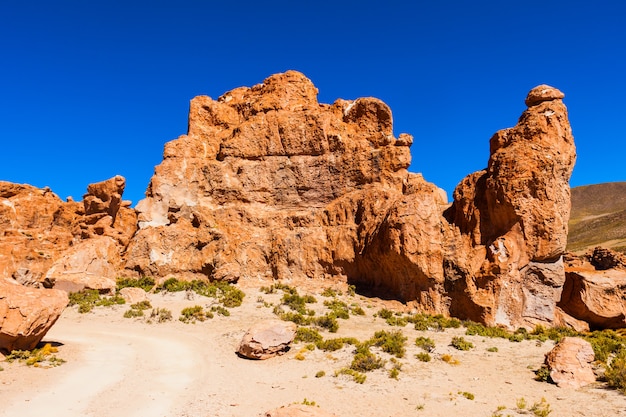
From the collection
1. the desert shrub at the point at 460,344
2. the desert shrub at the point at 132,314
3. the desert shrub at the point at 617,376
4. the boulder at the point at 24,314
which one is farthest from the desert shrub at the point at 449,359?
the desert shrub at the point at 132,314

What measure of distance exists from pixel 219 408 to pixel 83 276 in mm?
22601

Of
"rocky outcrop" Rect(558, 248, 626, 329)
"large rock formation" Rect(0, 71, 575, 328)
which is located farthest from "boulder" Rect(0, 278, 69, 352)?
"rocky outcrop" Rect(558, 248, 626, 329)

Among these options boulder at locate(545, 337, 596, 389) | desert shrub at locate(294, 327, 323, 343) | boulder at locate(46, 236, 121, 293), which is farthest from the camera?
boulder at locate(46, 236, 121, 293)

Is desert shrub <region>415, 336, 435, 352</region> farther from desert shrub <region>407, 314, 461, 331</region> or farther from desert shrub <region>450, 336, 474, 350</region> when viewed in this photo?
desert shrub <region>407, 314, 461, 331</region>

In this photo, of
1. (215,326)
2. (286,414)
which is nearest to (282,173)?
(215,326)

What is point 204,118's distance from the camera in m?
39.4

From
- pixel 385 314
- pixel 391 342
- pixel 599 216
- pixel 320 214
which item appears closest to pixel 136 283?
pixel 320 214

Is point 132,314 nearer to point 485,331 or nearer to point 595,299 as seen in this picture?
point 485,331

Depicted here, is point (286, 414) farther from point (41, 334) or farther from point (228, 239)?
point (228, 239)

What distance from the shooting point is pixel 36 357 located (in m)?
14.3

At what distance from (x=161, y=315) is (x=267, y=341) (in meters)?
8.72

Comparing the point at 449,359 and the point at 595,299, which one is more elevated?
the point at 595,299

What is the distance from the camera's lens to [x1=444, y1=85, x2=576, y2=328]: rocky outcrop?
23.4m

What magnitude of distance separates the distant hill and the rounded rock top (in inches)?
2906
